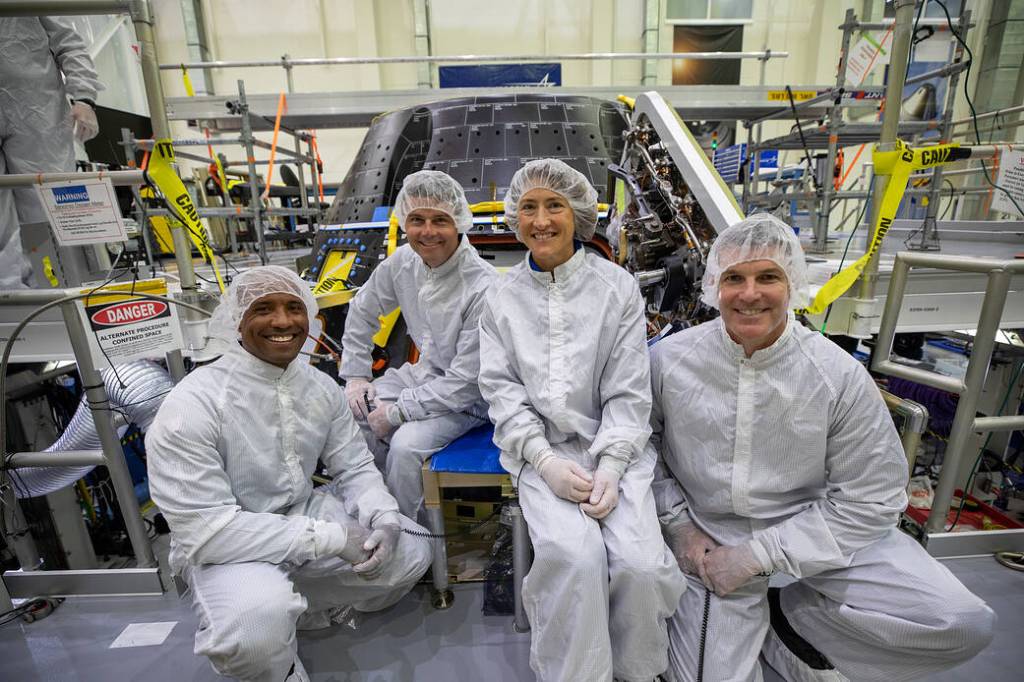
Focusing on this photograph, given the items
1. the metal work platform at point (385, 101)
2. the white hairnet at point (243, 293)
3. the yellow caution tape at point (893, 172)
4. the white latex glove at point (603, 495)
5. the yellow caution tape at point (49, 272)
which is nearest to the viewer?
the white latex glove at point (603, 495)

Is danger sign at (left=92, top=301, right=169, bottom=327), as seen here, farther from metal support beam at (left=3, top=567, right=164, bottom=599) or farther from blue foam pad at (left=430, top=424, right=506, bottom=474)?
blue foam pad at (left=430, top=424, right=506, bottom=474)

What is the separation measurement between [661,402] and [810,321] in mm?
928

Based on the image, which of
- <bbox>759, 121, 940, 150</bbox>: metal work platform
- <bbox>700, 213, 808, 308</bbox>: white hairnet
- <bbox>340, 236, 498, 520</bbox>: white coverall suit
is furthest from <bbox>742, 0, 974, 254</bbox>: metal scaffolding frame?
<bbox>340, 236, 498, 520</bbox>: white coverall suit

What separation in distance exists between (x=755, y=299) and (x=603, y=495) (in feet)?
2.15

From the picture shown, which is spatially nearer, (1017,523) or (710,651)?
(710,651)

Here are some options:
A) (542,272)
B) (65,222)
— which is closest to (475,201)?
(542,272)

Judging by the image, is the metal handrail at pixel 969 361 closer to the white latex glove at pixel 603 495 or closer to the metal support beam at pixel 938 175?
the white latex glove at pixel 603 495

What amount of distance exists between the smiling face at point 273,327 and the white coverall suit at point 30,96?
2053mm

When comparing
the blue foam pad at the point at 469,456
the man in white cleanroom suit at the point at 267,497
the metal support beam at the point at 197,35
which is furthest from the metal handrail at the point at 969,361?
the metal support beam at the point at 197,35

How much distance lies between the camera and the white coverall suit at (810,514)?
3.79 ft

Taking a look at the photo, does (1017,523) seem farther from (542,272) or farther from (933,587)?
(542,272)

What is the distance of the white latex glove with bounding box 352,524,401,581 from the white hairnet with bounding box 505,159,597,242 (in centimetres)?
109

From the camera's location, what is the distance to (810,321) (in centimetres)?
190

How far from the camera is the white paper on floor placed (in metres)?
1.56
